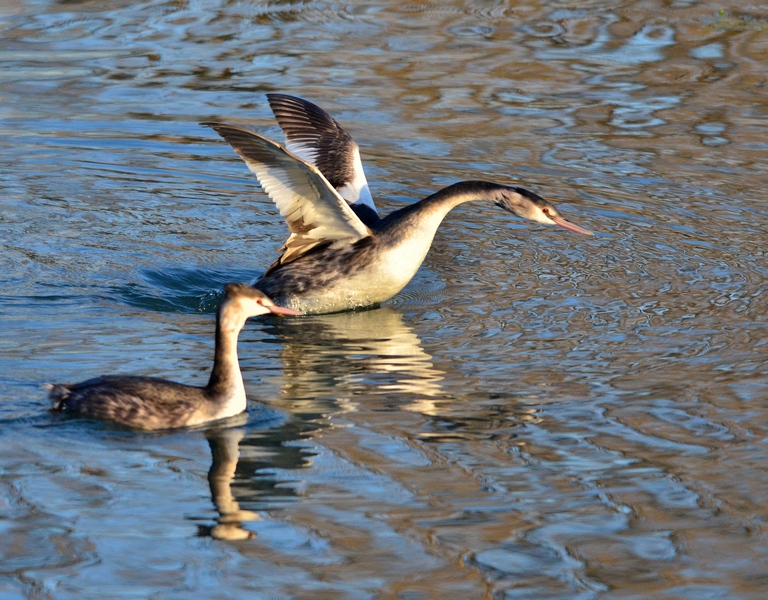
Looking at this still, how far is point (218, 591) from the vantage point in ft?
16.0

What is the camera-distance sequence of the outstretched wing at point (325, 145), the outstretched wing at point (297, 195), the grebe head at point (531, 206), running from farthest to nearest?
1. the outstretched wing at point (325, 145)
2. the grebe head at point (531, 206)
3. the outstretched wing at point (297, 195)

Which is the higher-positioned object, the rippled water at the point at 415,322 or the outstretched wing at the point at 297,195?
the outstretched wing at the point at 297,195

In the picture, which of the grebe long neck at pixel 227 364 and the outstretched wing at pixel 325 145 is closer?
the grebe long neck at pixel 227 364

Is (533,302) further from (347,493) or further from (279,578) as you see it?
(279,578)

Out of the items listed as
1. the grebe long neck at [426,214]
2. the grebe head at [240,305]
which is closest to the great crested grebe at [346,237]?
the grebe long neck at [426,214]

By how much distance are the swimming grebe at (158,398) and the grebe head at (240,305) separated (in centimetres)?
10

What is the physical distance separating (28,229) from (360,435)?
15.8 feet

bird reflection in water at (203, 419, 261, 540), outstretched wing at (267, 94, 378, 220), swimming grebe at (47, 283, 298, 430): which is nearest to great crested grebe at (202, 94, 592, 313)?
outstretched wing at (267, 94, 378, 220)

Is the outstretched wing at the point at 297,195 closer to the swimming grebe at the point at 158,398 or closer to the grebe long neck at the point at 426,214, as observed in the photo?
the grebe long neck at the point at 426,214

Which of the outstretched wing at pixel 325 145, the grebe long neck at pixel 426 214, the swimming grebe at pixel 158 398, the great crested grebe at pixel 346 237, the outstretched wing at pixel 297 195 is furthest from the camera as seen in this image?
the outstretched wing at pixel 325 145

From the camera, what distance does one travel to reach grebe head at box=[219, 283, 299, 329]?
6.83 metres

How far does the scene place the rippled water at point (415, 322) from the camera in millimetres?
5277

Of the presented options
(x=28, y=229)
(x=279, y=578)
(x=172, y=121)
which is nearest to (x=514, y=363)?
(x=279, y=578)

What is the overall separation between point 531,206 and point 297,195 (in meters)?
1.65
